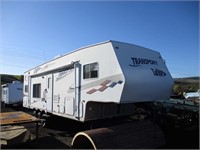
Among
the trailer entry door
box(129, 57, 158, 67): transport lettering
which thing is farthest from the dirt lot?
box(129, 57, 158, 67): transport lettering

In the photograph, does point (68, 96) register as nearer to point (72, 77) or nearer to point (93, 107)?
point (72, 77)

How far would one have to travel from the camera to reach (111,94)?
6074 millimetres

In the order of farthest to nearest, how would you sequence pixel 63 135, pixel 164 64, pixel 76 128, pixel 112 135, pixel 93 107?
pixel 76 128, pixel 63 135, pixel 164 64, pixel 93 107, pixel 112 135

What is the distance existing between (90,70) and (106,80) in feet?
3.08

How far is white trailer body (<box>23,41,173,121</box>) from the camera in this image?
605 centimetres

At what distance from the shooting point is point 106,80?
6344 millimetres

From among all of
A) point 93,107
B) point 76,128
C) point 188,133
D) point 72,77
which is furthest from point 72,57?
point 188,133

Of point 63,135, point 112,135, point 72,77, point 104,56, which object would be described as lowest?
point 63,135

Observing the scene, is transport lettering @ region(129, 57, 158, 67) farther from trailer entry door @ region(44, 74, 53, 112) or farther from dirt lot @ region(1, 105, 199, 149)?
trailer entry door @ region(44, 74, 53, 112)

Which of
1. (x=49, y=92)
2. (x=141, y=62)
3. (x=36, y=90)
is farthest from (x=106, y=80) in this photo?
(x=36, y=90)

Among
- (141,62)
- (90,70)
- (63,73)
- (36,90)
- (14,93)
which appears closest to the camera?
(141,62)

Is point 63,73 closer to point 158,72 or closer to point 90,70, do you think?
point 90,70

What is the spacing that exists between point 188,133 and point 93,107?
3864 millimetres

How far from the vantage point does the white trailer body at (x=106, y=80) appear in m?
6.05
